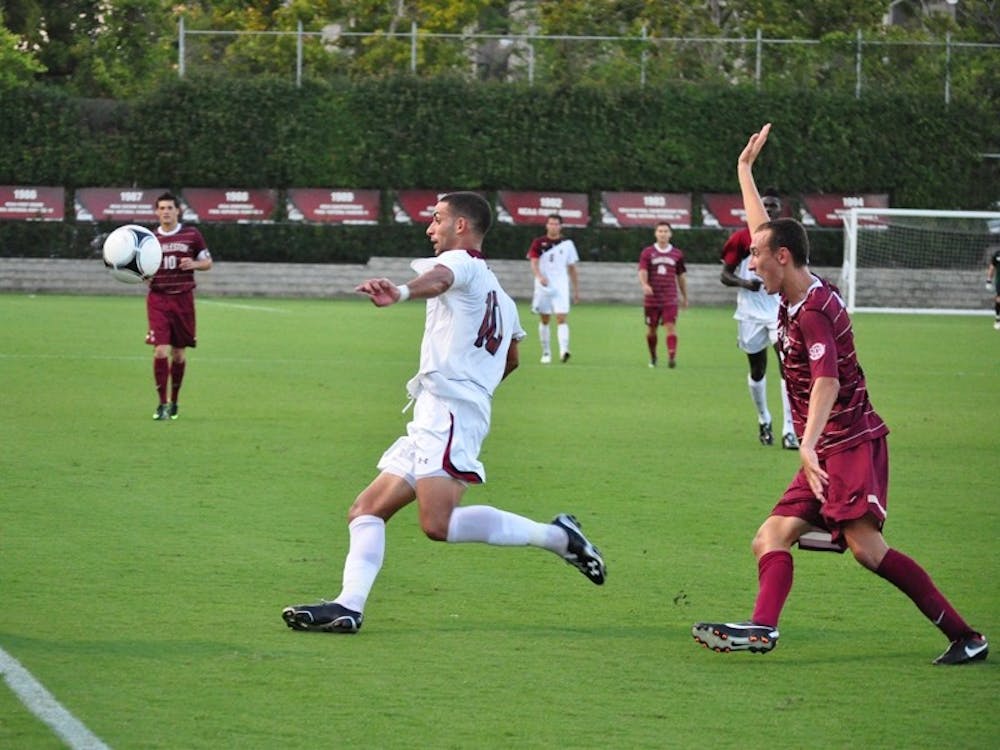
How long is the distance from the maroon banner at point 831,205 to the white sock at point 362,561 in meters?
37.3

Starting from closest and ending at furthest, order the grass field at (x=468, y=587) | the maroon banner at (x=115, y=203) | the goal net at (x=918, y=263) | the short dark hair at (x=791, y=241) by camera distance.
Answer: the grass field at (x=468, y=587) → the short dark hair at (x=791, y=241) → the goal net at (x=918, y=263) → the maroon banner at (x=115, y=203)

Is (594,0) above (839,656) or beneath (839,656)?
above

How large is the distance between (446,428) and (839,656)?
76.8 inches

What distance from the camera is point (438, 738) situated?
20.1ft

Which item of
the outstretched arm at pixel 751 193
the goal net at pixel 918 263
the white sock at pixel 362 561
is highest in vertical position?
the outstretched arm at pixel 751 193

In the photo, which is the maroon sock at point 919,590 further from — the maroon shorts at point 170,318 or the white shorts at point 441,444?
the maroon shorts at point 170,318

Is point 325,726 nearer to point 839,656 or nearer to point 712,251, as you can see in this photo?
point 839,656

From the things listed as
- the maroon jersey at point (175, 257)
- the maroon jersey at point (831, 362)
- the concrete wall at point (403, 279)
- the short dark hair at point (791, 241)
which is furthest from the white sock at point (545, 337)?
the short dark hair at point (791, 241)

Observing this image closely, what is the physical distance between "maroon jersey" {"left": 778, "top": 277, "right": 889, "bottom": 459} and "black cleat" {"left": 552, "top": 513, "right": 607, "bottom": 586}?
4.41ft

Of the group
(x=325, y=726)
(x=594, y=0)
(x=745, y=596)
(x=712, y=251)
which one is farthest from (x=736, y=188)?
(x=325, y=726)

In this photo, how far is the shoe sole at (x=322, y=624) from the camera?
25.3ft

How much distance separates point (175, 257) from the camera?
17391 millimetres

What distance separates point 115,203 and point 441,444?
36.7m

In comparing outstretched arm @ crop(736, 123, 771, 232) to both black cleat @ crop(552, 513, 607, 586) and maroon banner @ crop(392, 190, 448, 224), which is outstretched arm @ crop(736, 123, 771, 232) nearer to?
black cleat @ crop(552, 513, 607, 586)
